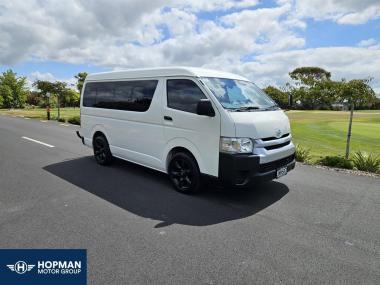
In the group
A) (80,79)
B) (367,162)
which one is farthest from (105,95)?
(80,79)

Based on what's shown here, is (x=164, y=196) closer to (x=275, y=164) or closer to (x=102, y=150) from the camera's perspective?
(x=275, y=164)

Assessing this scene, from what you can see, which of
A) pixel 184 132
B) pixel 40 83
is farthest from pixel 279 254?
pixel 40 83

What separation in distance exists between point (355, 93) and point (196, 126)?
6124 mm

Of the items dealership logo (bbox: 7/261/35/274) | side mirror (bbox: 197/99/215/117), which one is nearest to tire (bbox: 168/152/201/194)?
side mirror (bbox: 197/99/215/117)

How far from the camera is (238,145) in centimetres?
445

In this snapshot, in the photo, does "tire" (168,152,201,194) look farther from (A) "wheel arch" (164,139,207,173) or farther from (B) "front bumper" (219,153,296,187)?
(B) "front bumper" (219,153,296,187)

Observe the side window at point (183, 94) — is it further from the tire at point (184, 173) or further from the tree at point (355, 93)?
the tree at point (355, 93)

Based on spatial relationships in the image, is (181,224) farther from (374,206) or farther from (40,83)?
(40,83)

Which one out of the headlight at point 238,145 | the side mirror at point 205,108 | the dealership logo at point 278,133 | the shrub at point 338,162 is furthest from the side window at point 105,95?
the shrub at point 338,162

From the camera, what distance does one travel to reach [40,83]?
3938 centimetres

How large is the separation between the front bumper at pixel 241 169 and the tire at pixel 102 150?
3559 millimetres

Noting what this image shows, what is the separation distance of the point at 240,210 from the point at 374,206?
2344 mm

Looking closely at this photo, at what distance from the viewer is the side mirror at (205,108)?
452cm

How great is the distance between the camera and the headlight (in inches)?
175
